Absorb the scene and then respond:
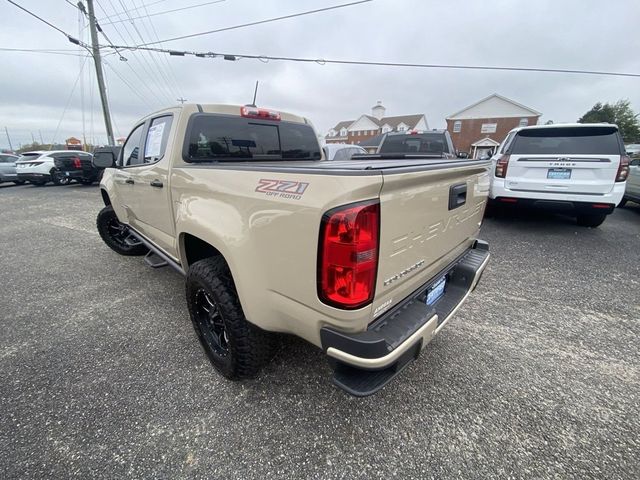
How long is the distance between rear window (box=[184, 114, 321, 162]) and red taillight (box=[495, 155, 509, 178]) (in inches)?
147

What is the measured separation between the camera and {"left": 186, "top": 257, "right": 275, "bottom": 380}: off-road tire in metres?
1.80

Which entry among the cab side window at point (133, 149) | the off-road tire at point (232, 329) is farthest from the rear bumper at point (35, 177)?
the off-road tire at point (232, 329)

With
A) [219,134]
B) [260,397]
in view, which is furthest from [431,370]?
[219,134]

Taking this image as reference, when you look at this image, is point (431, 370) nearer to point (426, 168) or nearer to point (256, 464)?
point (256, 464)

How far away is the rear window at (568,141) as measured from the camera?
4.63m

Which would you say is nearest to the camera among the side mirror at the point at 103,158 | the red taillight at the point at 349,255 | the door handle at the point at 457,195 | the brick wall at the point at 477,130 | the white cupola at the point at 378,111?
the red taillight at the point at 349,255

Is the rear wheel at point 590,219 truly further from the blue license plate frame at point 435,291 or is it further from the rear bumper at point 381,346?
the rear bumper at point 381,346

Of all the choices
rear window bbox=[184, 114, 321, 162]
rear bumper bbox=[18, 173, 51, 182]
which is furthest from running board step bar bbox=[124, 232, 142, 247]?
rear bumper bbox=[18, 173, 51, 182]

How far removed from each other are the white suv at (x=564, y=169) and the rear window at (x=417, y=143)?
1560 mm

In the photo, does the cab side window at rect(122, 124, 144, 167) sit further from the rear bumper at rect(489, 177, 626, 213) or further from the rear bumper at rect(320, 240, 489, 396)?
the rear bumper at rect(489, 177, 626, 213)

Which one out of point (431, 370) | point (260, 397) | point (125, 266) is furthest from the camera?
point (125, 266)

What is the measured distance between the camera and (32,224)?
6523 mm

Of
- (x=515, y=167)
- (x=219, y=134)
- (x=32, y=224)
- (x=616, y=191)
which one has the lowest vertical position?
(x=32, y=224)

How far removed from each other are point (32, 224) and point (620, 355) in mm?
9788
